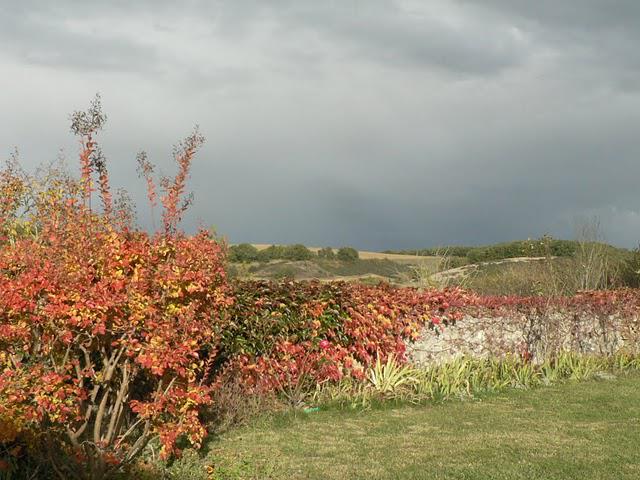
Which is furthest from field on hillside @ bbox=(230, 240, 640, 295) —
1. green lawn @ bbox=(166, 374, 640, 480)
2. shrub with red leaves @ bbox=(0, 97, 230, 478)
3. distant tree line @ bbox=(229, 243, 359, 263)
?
shrub with red leaves @ bbox=(0, 97, 230, 478)

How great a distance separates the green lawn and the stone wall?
2.17 metres

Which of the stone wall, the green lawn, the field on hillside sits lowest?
the green lawn

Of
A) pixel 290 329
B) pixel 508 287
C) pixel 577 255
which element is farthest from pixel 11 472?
pixel 577 255

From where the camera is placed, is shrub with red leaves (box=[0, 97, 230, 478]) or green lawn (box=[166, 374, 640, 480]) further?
green lawn (box=[166, 374, 640, 480])

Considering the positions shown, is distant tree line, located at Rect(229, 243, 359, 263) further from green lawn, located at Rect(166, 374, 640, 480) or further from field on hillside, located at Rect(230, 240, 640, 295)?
green lawn, located at Rect(166, 374, 640, 480)

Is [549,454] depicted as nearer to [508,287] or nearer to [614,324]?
[614,324]

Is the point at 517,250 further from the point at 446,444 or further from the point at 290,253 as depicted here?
the point at 446,444

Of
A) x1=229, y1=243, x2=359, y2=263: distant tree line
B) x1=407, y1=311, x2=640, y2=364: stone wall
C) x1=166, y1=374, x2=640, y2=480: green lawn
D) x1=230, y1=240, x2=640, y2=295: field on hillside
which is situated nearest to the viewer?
x1=166, y1=374, x2=640, y2=480: green lawn

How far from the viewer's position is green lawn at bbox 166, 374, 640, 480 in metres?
7.11

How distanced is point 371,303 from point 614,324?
305 inches

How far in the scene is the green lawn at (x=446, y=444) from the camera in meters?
7.11

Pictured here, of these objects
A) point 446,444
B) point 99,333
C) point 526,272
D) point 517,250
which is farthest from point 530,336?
point 517,250

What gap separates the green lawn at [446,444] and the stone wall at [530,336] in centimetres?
217

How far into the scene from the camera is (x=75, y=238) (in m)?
6.50
